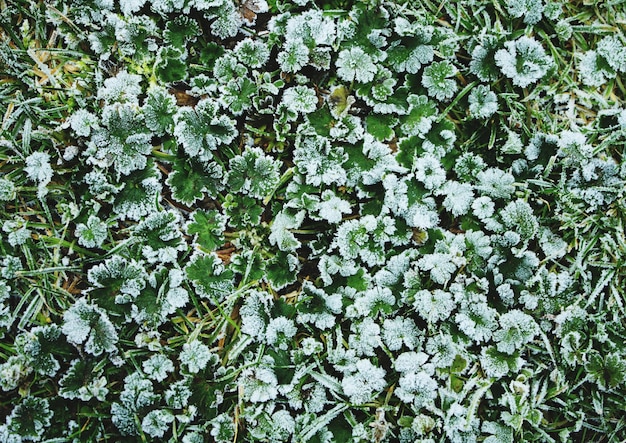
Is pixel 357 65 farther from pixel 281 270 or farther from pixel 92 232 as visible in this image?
pixel 92 232

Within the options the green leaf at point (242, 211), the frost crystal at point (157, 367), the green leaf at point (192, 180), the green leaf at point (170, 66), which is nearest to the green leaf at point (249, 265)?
the green leaf at point (242, 211)

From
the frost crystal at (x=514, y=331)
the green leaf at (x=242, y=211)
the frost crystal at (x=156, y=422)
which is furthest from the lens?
the green leaf at (x=242, y=211)

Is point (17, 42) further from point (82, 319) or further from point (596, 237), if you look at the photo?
point (596, 237)

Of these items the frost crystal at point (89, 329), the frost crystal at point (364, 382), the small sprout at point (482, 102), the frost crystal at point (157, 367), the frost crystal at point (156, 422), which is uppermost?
the small sprout at point (482, 102)

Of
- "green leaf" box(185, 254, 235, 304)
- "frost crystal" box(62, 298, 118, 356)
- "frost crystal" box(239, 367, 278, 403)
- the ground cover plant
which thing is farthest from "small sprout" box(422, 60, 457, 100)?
"frost crystal" box(62, 298, 118, 356)

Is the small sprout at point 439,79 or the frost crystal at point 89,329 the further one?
the small sprout at point 439,79

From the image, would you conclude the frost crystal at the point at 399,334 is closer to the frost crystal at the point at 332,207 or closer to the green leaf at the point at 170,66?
the frost crystal at the point at 332,207

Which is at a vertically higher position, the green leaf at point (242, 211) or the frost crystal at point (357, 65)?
the frost crystal at point (357, 65)
